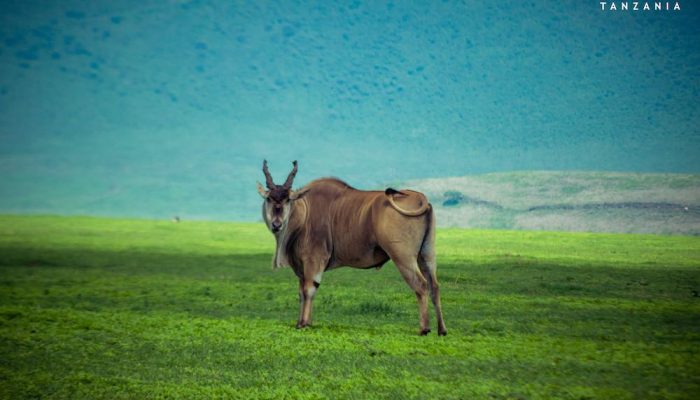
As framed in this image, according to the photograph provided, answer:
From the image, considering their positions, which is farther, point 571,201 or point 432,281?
point 571,201

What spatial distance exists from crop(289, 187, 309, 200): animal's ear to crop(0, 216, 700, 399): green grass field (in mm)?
2133

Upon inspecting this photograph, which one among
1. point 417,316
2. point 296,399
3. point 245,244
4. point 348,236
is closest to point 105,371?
point 296,399

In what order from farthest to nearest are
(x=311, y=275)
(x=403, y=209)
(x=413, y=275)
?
(x=311, y=275)
(x=403, y=209)
(x=413, y=275)

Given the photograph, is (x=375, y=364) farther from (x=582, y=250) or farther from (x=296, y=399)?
(x=582, y=250)

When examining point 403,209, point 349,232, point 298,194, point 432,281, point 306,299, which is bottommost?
point 306,299

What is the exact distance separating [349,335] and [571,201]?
73.2 meters

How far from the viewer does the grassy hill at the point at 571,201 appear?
74.4 meters

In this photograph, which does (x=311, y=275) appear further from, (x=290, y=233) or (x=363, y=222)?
(x=363, y=222)

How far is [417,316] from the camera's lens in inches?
704

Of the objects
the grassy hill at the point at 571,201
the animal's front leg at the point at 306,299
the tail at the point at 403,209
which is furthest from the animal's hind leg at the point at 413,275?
the grassy hill at the point at 571,201

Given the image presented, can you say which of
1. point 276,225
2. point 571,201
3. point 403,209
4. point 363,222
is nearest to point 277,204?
point 276,225

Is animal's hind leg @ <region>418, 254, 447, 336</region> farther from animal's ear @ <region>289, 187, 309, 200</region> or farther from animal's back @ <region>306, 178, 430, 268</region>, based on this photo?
animal's ear @ <region>289, 187, 309, 200</region>

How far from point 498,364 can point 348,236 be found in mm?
3762

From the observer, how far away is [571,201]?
8525 cm
